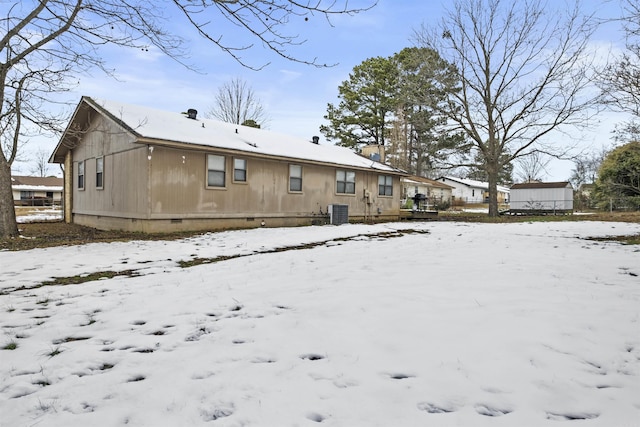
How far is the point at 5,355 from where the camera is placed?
2596 mm

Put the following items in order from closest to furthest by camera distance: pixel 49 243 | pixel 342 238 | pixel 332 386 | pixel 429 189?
pixel 332 386 < pixel 49 243 < pixel 342 238 < pixel 429 189

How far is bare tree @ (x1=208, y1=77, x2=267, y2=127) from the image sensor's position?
30469 millimetres

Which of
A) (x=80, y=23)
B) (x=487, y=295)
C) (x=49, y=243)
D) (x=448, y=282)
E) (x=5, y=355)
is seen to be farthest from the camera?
(x=49, y=243)

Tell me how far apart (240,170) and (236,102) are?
19.9 metres

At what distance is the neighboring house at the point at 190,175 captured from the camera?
11.2 m

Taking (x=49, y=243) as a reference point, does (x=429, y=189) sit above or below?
above

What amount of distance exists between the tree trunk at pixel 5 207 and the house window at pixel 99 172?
11.4 feet

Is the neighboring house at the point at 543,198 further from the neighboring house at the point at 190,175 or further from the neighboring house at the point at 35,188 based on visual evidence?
the neighboring house at the point at 35,188

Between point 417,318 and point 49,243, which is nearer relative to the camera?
point 417,318

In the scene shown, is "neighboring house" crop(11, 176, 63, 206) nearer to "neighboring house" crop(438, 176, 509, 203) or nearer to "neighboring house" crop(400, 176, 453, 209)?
"neighboring house" crop(400, 176, 453, 209)

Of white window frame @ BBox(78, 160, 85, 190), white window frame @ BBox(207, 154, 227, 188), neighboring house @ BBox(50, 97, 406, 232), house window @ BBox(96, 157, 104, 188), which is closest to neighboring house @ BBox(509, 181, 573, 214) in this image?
neighboring house @ BBox(50, 97, 406, 232)

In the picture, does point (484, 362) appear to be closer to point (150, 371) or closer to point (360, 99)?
point (150, 371)

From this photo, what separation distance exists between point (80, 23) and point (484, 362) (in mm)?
6126

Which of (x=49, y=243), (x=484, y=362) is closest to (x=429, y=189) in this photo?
(x=49, y=243)
